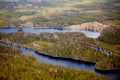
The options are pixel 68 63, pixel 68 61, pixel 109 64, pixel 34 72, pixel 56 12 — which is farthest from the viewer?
pixel 56 12

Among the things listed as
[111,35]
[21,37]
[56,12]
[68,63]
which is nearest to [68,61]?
[68,63]

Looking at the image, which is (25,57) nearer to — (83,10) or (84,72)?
(84,72)

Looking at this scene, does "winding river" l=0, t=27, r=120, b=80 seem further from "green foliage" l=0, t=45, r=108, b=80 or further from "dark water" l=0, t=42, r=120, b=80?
"green foliage" l=0, t=45, r=108, b=80

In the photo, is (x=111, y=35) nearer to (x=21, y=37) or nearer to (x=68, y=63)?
(x=68, y=63)

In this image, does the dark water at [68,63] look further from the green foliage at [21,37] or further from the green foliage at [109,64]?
the green foliage at [21,37]

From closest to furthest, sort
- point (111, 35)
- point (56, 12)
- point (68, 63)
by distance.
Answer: point (68, 63) < point (111, 35) < point (56, 12)

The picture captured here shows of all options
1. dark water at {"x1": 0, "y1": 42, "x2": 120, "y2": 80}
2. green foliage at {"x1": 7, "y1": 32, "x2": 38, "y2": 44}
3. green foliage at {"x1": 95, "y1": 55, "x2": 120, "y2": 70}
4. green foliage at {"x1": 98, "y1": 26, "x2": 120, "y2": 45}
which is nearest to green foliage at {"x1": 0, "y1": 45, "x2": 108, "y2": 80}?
dark water at {"x1": 0, "y1": 42, "x2": 120, "y2": 80}

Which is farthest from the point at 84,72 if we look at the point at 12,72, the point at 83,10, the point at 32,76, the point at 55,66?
the point at 83,10

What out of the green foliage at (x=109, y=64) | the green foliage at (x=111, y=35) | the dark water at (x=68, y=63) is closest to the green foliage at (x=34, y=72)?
the dark water at (x=68, y=63)
